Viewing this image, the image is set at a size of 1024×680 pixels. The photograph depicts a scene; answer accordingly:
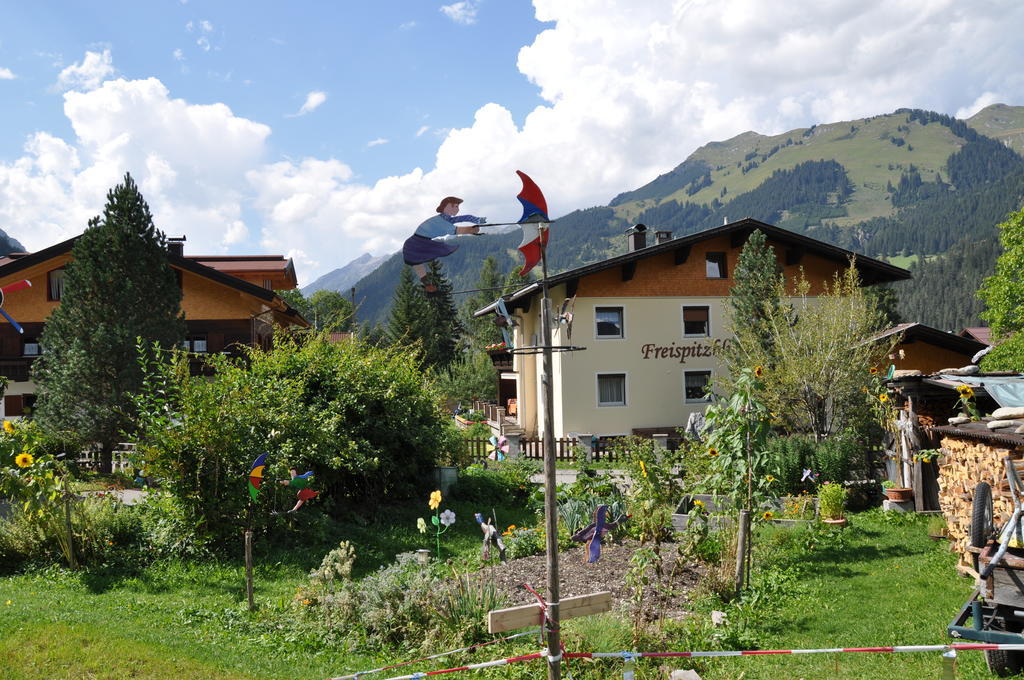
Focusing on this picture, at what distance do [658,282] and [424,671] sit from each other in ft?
74.2

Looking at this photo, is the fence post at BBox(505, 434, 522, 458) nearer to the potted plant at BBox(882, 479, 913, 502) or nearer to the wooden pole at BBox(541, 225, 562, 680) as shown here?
the potted plant at BBox(882, 479, 913, 502)

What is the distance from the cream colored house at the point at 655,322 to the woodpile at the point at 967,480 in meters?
16.6

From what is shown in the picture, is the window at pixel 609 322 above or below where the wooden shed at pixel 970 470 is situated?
above

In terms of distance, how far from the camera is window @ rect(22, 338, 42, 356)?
2914cm

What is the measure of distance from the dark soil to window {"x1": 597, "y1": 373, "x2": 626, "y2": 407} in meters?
16.4

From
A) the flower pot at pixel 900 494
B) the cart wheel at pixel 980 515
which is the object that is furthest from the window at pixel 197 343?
the cart wheel at pixel 980 515

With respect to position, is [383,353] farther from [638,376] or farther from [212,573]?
[638,376]

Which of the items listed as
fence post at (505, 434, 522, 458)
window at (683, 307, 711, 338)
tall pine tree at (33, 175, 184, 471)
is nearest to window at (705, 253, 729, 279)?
window at (683, 307, 711, 338)

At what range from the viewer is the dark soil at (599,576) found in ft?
27.3

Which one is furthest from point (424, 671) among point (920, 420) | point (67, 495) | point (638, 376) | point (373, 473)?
point (638, 376)

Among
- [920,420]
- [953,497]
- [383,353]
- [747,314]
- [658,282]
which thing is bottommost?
[953,497]

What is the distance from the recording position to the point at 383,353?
15.1 metres

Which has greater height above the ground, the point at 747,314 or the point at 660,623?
the point at 747,314

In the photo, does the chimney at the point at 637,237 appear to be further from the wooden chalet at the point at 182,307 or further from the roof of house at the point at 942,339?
the wooden chalet at the point at 182,307
